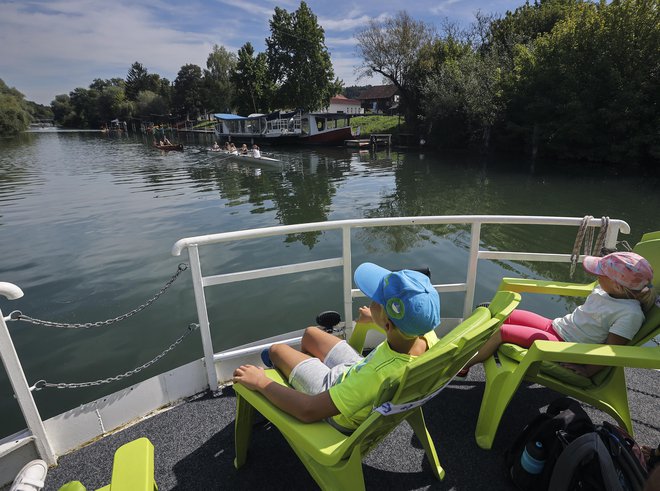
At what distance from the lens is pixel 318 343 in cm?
240

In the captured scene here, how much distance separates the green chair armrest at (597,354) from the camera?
6.14ft

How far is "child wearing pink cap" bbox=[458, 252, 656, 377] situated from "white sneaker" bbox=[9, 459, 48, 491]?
254cm

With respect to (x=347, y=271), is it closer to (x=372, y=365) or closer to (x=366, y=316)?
(x=366, y=316)

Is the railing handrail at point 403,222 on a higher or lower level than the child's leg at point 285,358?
higher

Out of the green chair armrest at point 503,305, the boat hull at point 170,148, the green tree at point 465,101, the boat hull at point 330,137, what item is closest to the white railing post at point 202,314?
the green chair armrest at point 503,305

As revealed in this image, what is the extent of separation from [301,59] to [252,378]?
176ft

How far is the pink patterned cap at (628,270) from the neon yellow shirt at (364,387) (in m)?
1.44

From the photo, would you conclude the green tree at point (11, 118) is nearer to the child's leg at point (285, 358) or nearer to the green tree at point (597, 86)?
the green tree at point (597, 86)

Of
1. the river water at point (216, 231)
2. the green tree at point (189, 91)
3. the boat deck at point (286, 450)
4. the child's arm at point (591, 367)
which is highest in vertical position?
the green tree at point (189, 91)

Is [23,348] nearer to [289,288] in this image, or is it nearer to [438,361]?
[289,288]

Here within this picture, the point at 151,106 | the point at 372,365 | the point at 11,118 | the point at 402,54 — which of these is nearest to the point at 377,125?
the point at 402,54

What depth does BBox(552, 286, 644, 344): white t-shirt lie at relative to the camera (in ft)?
7.14

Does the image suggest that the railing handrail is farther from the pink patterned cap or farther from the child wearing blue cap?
the child wearing blue cap

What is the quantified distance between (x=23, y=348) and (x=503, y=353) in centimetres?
689
